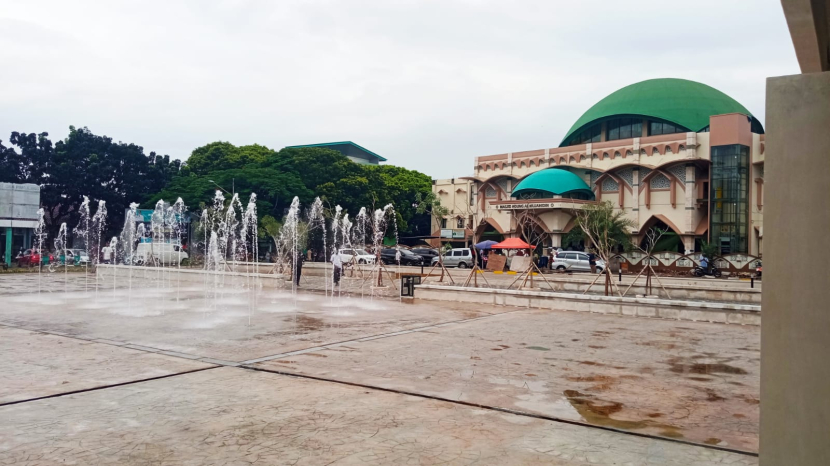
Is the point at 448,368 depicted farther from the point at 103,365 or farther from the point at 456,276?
the point at 456,276

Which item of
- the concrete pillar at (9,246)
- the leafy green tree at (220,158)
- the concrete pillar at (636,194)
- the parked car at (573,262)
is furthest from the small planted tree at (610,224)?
the concrete pillar at (9,246)

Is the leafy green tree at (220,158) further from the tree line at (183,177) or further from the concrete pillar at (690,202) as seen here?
the concrete pillar at (690,202)

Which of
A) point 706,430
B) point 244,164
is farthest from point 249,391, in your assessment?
point 244,164

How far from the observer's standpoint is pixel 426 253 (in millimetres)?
42938

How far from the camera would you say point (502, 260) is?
35312mm

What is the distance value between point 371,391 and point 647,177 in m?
44.3

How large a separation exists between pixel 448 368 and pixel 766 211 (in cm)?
548

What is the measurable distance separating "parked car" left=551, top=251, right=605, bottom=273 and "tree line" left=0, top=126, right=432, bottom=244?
47.5 ft

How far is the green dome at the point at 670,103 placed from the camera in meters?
52.1

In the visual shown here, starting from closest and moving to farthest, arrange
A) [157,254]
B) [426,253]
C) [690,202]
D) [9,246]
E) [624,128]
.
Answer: [9,246], [157,254], [426,253], [690,202], [624,128]

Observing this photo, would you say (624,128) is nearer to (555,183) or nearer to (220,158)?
(555,183)

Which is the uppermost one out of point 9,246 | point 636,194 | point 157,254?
point 636,194

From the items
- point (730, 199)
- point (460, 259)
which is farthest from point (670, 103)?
point (460, 259)

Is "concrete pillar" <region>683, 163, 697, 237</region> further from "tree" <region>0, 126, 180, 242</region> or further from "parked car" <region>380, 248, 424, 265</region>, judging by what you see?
"tree" <region>0, 126, 180, 242</region>
